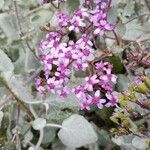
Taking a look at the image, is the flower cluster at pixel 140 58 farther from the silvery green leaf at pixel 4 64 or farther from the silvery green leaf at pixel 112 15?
the silvery green leaf at pixel 4 64

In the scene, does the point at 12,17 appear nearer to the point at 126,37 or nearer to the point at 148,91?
the point at 126,37

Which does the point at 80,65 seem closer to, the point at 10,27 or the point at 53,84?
the point at 53,84

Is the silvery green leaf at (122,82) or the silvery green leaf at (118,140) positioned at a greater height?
the silvery green leaf at (122,82)

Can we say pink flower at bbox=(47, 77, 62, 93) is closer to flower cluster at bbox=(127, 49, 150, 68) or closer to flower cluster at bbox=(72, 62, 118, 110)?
flower cluster at bbox=(72, 62, 118, 110)

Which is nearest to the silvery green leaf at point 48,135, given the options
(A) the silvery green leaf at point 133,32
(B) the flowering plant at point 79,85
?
(B) the flowering plant at point 79,85

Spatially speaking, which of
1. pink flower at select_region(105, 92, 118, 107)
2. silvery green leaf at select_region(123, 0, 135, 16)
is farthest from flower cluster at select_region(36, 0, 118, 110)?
silvery green leaf at select_region(123, 0, 135, 16)

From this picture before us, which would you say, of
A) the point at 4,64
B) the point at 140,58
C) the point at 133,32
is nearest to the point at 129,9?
the point at 133,32
